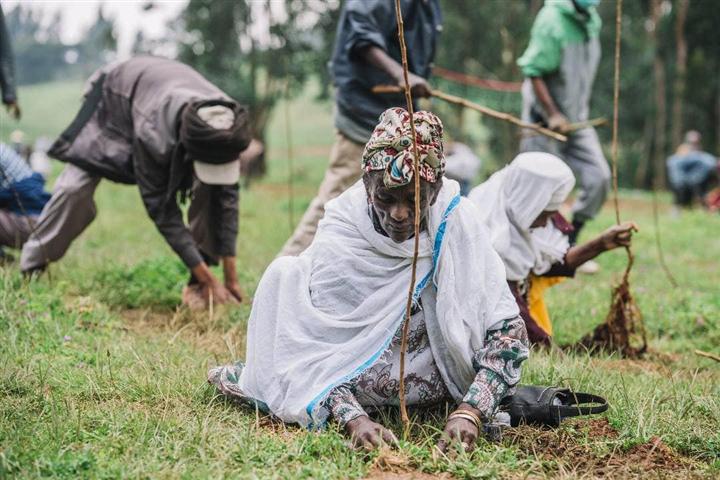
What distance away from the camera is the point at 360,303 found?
10.3 feet

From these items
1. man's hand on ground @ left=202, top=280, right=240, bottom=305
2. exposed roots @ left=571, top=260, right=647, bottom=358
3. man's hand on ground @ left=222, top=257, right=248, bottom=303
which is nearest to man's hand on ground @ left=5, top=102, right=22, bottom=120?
man's hand on ground @ left=222, top=257, right=248, bottom=303

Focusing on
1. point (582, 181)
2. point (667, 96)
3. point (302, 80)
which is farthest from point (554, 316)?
point (667, 96)

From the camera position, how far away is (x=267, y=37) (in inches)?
256

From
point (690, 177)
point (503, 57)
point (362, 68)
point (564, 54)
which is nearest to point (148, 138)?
point (362, 68)

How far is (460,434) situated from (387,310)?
523mm

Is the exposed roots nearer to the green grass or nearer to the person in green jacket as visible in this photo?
the person in green jacket

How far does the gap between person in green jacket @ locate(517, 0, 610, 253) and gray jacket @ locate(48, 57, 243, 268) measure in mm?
2447

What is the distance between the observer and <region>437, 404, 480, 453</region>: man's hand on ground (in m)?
2.79

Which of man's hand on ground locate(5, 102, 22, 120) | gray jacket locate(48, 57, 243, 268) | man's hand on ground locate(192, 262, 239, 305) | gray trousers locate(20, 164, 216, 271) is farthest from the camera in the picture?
man's hand on ground locate(5, 102, 22, 120)

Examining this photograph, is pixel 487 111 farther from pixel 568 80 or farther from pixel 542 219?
pixel 568 80

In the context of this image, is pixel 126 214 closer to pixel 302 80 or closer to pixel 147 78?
pixel 147 78

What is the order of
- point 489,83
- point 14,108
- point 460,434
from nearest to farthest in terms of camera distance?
point 460,434, point 14,108, point 489,83

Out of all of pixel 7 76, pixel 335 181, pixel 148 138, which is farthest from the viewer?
pixel 7 76

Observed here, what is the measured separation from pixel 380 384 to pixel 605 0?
78.7ft
